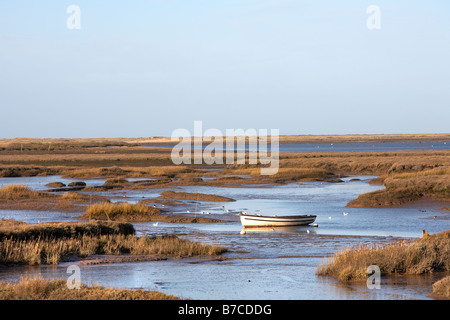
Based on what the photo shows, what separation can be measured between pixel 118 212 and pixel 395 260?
1969 centimetres

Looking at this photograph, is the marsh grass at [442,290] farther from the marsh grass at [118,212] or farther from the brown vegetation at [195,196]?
the brown vegetation at [195,196]

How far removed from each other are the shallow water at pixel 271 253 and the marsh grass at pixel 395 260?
56cm

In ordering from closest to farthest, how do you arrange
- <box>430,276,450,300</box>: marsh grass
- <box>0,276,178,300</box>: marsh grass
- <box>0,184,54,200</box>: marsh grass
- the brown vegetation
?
<box>0,276,178,300</box>: marsh grass, <box>430,276,450,300</box>: marsh grass, <box>0,184,54,200</box>: marsh grass, the brown vegetation

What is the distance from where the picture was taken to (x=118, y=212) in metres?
35.3

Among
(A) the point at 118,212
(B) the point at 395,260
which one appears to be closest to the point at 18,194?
(A) the point at 118,212

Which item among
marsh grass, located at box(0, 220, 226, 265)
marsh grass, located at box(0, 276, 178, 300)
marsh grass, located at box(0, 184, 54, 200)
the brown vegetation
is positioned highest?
marsh grass, located at box(0, 276, 178, 300)

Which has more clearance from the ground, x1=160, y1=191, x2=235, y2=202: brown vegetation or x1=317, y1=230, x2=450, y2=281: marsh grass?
x1=317, y1=230, x2=450, y2=281: marsh grass

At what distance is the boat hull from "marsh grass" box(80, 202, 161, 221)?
6404 millimetres

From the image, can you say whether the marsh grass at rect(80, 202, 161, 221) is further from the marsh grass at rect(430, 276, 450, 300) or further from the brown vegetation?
the marsh grass at rect(430, 276, 450, 300)

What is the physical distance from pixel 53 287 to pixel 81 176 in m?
57.0

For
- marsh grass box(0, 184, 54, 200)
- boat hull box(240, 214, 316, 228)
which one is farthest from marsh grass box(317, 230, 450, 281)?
marsh grass box(0, 184, 54, 200)

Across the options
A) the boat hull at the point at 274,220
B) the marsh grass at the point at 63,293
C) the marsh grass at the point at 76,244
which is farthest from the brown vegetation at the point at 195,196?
the marsh grass at the point at 63,293

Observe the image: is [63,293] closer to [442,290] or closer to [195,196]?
[442,290]

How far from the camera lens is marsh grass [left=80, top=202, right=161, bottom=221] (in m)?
34.7
